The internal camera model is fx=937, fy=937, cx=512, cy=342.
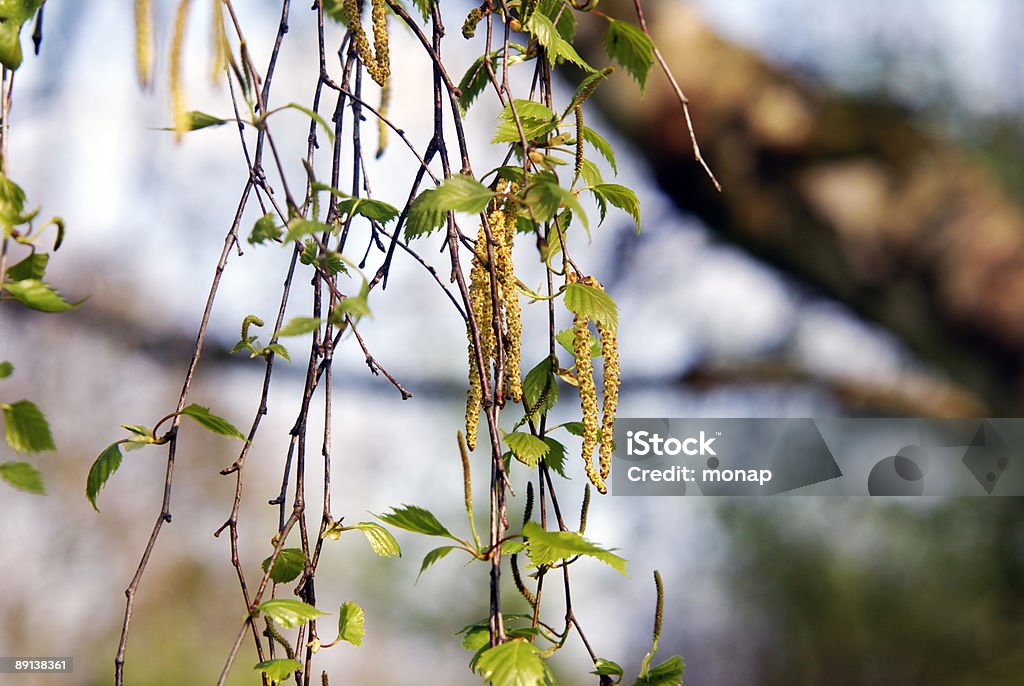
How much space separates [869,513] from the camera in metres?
1.33

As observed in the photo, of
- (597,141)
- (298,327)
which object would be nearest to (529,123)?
(597,141)

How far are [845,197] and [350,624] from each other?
2.48 ft

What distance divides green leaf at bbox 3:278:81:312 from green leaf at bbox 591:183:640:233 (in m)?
0.17

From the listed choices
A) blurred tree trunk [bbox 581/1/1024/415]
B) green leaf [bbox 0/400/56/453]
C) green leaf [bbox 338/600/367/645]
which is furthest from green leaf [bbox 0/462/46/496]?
blurred tree trunk [bbox 581/1/1024/415]

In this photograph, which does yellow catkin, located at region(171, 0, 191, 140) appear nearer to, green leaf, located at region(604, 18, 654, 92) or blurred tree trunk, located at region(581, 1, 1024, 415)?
green leaf, located at region(604, 18, 654, 92)

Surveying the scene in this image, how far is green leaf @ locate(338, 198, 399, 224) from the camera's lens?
33 cm

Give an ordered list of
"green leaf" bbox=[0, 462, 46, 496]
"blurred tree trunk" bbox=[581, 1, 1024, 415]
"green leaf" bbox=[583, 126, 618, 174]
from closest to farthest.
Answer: "green leaf" bbox=[0, 462, 46, 496], "green leaf" bbox=[583, 126, 618, 174], "blurred tree trunk" bbox=[581, 1, 1024, 415]

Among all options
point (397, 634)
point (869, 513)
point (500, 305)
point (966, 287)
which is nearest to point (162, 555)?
point (397, 634)

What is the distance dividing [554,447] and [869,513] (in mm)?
1122

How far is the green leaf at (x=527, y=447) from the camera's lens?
1.01 ft

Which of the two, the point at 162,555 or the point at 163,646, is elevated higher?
the point at 162,555

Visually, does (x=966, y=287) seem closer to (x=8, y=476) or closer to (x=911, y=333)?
(x=911, y=333)

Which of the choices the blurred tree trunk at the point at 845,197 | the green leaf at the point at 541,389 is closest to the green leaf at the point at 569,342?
the green leaf at the point at 541,389

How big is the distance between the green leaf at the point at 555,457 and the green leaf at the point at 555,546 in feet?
0.18
